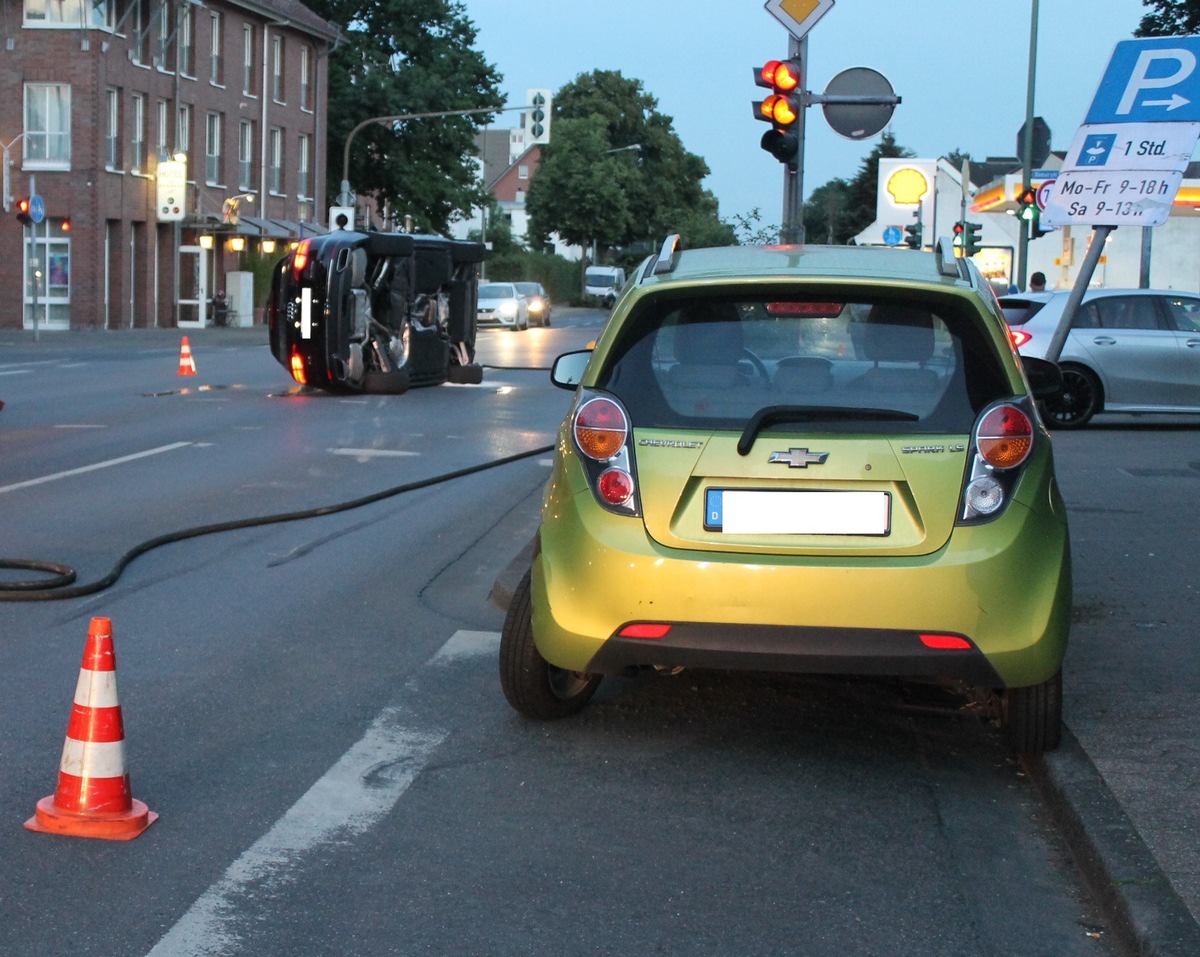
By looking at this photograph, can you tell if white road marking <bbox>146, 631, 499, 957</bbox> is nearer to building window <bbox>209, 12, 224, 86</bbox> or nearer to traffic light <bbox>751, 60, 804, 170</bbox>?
traffic light <bbox>751, 60, 804, 170</bbox>

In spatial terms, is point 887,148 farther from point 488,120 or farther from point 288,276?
point 288,276

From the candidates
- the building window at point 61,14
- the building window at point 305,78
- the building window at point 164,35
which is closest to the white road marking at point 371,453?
the building window at point 61,14

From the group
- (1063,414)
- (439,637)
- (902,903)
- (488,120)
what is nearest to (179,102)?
(488,120)

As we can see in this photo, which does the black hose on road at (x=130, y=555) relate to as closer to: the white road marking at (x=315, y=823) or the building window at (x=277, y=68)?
the white road marking at (x=315, y=823)

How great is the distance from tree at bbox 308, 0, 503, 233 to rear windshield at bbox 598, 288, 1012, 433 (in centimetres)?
6060

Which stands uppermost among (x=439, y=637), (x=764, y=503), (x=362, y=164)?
(x=362, y=164)

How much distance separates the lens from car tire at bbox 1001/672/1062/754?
17.3ft

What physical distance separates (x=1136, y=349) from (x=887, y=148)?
386ft

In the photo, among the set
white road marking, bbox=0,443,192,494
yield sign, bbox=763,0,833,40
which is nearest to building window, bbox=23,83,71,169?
white road marking, bbox=0,443,192,494

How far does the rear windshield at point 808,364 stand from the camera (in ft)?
16.7

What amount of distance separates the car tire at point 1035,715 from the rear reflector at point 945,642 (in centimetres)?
46

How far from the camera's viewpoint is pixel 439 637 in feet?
23.7

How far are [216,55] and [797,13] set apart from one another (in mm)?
42882

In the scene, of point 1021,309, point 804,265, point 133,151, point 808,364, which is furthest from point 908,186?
point 808,364
